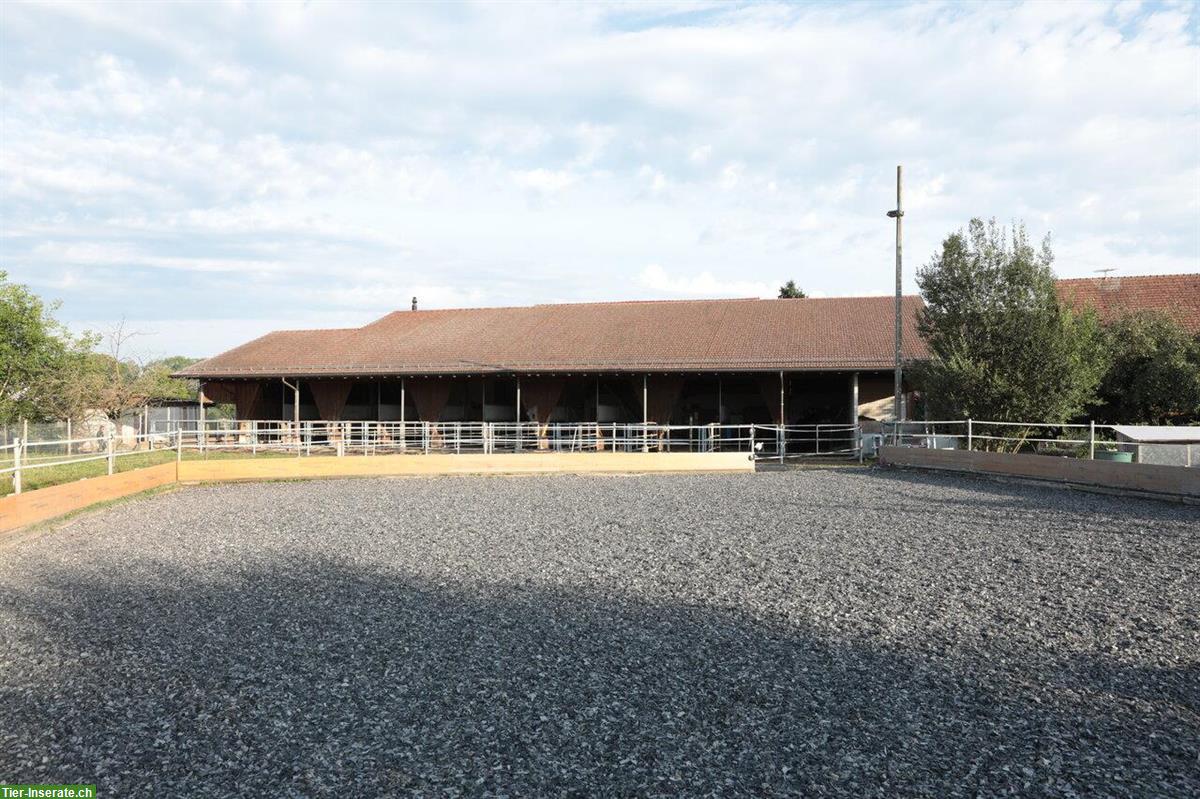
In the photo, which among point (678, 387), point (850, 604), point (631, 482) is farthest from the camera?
point (678, 387)

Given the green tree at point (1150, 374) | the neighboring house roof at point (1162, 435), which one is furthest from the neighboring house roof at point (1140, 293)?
the neighboring house roof at point (1162, 435)

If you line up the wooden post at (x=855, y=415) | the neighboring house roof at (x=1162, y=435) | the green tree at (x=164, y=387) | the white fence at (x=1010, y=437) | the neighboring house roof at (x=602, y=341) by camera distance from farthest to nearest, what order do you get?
the green tree at (x=164, y=387) → the neighboring house roof at (x=602, y=341) → the wooden post at (x=855, y=415) → the white fence at (x=1010, y=437) → the neighboring house roof at (x=1162, y=435)

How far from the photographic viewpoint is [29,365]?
31344 mm

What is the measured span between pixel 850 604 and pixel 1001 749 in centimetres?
267

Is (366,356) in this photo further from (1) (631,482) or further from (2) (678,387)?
(1) (631,482)

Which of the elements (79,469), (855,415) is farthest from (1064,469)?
(79,469)

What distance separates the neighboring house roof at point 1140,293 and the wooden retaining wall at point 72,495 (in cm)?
2432

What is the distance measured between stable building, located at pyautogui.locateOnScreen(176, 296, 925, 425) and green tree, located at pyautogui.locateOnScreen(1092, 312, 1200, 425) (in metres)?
4.80

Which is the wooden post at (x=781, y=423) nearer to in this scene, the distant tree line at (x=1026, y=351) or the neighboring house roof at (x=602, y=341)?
the neighboring house roof at (x=602, y=341)

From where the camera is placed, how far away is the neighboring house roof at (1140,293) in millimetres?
26656

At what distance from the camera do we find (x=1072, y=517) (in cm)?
1120

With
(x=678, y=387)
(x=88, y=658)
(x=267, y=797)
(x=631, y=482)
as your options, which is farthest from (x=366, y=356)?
(x=267, y=797)

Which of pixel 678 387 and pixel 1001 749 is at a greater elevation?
pixel 678 387

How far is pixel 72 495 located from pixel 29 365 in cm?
2318
